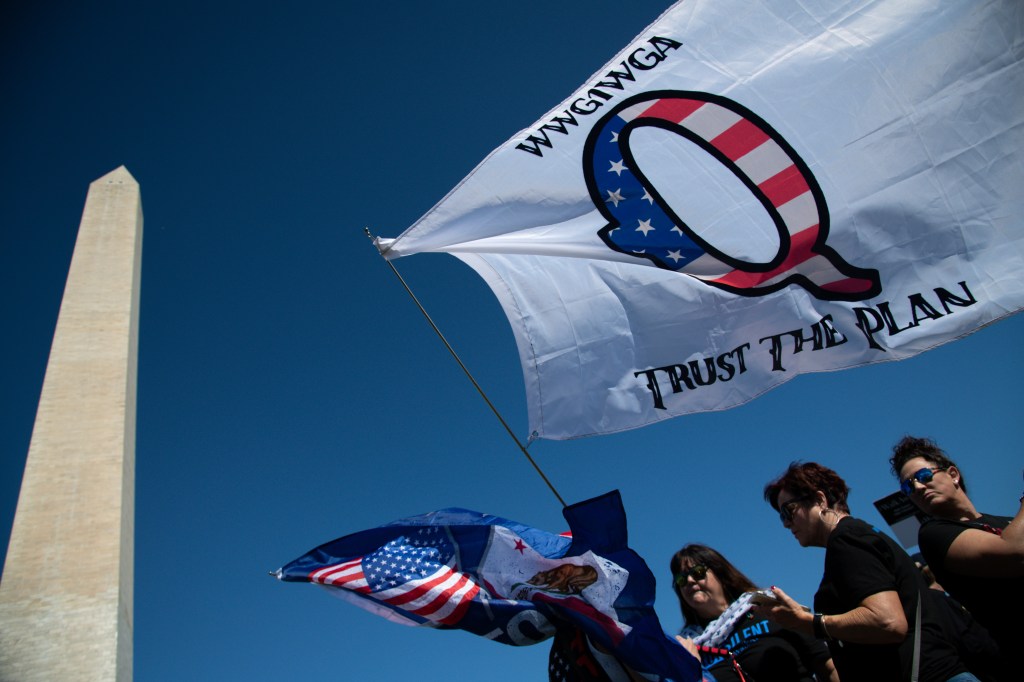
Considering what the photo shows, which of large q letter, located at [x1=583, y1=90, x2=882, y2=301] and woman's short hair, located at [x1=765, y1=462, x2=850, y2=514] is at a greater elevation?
large q letter, located at [x1=583, y1=90, x2=882, y2=301]

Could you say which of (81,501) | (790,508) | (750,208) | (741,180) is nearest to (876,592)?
(790,508)

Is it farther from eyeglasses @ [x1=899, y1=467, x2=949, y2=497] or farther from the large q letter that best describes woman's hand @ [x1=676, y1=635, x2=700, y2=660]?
the large q letter

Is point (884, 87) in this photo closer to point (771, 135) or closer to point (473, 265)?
point (771, 135)

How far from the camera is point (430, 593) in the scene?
3398 millimetres

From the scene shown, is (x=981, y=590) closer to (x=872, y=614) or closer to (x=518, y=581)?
(x=872, y=614)

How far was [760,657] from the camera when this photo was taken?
9.64 feet

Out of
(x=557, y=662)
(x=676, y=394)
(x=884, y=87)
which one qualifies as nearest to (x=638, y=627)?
(x=557, y=662)

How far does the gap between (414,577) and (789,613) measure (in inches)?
65.9

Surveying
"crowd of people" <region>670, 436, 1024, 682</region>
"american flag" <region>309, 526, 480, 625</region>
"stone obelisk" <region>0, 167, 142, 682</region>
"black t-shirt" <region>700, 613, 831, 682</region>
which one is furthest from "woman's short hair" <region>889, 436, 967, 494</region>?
"stone obelisk" <region>0, 167, 142, 682</region>

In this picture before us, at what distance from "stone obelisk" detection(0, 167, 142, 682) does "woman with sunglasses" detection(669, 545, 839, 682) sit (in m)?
8.31

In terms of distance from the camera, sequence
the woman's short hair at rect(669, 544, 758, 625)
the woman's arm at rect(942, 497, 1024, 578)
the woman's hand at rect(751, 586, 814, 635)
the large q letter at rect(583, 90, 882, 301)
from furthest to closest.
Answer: the large q letter at rect(583, 90, 882, 301), the woman's short hair at rect(669, 544, 758, 625), the woman's hand at rect(751, 586, 814, 635), the woman's arm at rect(942, 497, 1024, 578)

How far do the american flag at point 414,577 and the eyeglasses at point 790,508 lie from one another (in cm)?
133

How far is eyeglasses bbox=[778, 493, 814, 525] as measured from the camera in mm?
2865

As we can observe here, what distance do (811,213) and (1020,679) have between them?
2.24 metres
